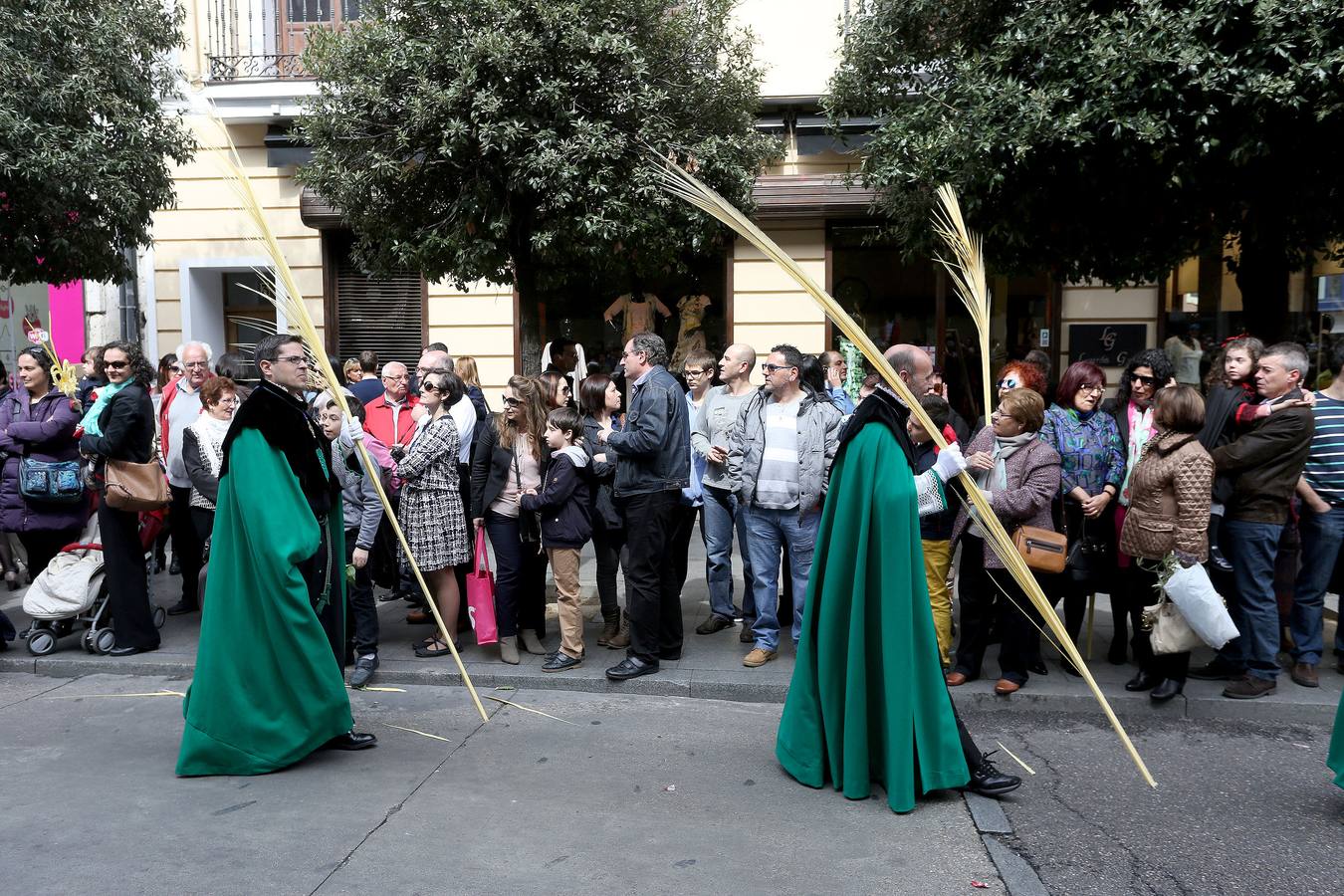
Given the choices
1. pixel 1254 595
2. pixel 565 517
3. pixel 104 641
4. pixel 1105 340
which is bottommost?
pixel 104 641

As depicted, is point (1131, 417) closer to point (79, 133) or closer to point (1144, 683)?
point (1144, 683)

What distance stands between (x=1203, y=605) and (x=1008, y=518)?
110 centimetres

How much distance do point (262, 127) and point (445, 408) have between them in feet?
28.5

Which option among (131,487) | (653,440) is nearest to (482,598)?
(653,440)

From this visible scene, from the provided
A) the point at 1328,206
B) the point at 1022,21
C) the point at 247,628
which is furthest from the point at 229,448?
the point at 1328,206

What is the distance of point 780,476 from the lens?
6.62 m

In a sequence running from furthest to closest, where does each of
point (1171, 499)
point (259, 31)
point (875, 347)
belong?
1. point (259, 31)
2. point (1171, 499)
3. point (875, 347)

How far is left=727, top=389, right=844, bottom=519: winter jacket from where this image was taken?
6602 millimetres

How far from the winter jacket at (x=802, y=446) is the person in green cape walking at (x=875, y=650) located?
1.76 m

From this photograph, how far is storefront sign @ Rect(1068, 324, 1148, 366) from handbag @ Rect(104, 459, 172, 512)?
1023 cm

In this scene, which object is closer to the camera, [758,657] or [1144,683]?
[1144,683]

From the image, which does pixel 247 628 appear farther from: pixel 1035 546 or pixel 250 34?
pixel 250 34

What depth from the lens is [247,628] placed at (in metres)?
4.89

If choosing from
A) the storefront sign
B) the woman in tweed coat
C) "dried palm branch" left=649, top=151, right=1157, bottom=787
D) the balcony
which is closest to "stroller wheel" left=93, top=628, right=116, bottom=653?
the woman in tweed coat
